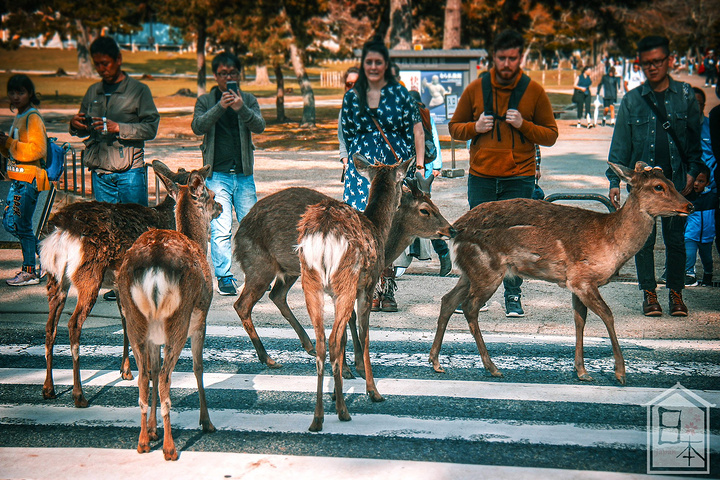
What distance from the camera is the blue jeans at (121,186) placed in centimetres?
820

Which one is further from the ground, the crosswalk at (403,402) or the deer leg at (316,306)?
the deer leg at (316,306)

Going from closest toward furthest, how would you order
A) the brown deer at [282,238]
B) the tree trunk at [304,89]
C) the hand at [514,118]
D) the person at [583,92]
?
the brown deer at [282,238]
the hand at [514,118]
the person at [583,92]
the tree trunk at [304,89]

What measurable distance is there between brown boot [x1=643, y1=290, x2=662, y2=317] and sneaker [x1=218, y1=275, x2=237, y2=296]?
4490 mm

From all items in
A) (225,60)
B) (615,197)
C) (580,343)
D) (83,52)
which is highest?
(83,52)

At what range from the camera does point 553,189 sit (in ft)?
51.0

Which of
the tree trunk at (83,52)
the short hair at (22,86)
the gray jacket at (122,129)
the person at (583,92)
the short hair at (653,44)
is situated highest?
the tree trunk at (83,52)

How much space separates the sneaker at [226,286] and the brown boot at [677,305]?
4.74 meters

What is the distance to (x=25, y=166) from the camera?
8.79 meters

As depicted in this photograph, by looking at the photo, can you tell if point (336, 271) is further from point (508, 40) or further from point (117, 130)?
point (117, 130)

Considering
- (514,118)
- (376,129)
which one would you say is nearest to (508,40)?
(514,118)

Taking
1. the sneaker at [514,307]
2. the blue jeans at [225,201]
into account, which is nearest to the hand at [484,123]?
the sneaker at [514,307]

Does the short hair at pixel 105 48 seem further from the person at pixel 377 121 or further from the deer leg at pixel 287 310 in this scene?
the deer leg at pixel 287 310

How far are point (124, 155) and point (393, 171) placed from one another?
10.4 feet

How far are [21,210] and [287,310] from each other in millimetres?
3930
